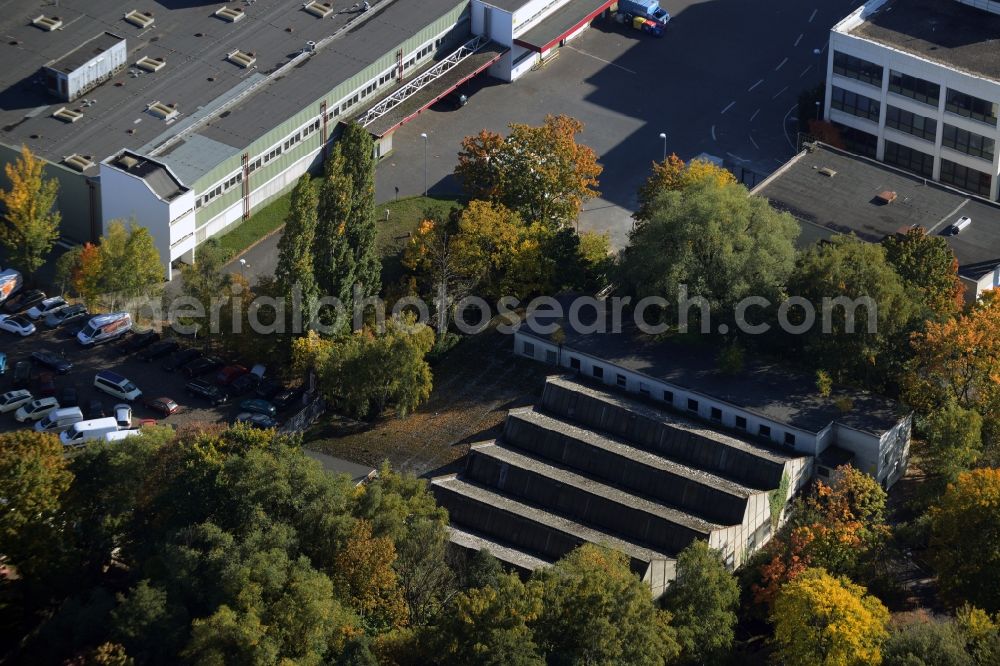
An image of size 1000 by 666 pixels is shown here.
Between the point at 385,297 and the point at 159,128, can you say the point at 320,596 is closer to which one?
the point at 385,297

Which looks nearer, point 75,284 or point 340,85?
point 75,284

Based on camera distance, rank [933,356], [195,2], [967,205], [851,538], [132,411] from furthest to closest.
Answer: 1. [195,2]
2. [967,205]
3. [132,411]
4. [933,356]
5. [851,538]

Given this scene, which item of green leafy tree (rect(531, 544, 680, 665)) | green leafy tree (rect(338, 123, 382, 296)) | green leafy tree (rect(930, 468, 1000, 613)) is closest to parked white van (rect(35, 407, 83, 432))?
green leafy tree (rect(338, 123, 382, 296))

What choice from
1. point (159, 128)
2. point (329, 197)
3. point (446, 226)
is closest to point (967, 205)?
point (446, 226)

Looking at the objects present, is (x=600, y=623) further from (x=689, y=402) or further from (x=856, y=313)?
(x=856, y=313)

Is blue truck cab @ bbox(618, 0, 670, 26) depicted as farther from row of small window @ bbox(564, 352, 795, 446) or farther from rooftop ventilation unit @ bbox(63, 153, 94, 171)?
rooftop ventilation unit @ bbox(63, 153, 94, 171)

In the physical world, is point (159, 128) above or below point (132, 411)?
above
